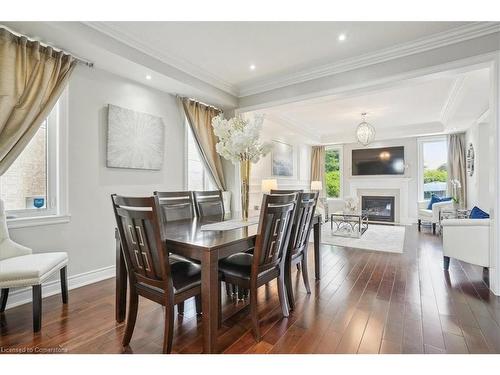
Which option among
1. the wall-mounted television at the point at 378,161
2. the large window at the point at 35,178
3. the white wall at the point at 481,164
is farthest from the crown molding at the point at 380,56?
the wall-mounted television at the point at 378,161

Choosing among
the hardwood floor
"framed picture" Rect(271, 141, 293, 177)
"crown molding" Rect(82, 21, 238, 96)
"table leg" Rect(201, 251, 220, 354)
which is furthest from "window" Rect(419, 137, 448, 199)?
"table leg" Rect(201, 251, 220, 354)

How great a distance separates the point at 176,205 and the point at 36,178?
1398 mm

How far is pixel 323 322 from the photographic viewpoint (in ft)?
6.48

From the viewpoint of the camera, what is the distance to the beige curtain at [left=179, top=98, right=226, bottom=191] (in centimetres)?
395

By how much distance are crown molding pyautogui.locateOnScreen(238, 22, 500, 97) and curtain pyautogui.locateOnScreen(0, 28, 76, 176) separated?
8.25ft

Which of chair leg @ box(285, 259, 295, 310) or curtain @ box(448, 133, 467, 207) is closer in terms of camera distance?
chair leg @ box(285, 259, 295, 310)

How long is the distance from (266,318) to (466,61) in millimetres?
3250

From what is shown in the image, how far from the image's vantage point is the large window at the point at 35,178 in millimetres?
2361

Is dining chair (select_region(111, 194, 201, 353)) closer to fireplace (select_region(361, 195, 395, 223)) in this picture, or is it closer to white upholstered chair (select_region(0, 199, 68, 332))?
white upholstered chair (select_region(0, 199, 68, 332))

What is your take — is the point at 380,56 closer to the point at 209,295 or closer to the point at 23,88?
the point at 209,295
